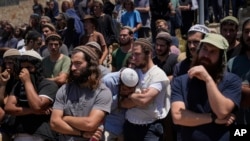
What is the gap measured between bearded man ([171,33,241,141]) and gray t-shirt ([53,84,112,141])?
0.82 meters

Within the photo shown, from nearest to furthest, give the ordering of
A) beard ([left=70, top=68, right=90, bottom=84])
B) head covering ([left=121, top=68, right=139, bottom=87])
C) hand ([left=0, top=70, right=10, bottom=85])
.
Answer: beard ([left=70, top=68, right=90, bottom=84]), head covering ([left=121, top=68, right=139, bottom=87]), hand ([left=0, top=70, right=10, bottom=85])

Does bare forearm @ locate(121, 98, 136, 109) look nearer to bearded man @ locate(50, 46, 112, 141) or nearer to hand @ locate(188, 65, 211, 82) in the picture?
bearded man @ locate(50, 46, 112, 141)

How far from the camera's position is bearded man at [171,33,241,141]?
4.13 meters

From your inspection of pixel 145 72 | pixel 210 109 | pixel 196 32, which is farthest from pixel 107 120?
pixel 210 109

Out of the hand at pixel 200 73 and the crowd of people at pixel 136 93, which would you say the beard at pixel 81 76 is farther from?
the hand at pixel 200 73

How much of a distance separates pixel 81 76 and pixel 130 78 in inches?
25.4

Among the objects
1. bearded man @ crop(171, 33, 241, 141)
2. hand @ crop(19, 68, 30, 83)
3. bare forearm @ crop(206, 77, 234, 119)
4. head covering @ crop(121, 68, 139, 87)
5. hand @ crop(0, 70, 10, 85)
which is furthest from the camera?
hand @ crop(0, 70, 10, 85)

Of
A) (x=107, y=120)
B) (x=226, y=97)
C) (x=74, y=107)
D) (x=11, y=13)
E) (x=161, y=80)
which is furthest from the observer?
(x=11, y=13)

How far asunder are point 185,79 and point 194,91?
0.14 meters

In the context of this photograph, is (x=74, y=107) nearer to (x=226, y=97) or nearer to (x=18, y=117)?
(x=18, y=117)

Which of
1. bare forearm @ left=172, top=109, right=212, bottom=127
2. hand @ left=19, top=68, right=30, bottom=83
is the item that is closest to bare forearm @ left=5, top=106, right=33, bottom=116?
hand @ left=19, top=68, right=30, bottom=83

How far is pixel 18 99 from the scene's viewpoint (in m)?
5.50

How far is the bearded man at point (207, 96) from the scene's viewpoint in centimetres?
413

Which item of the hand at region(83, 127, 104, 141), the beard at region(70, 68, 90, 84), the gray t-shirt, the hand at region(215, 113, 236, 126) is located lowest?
the hand at region(83, 127, 104, 141)
